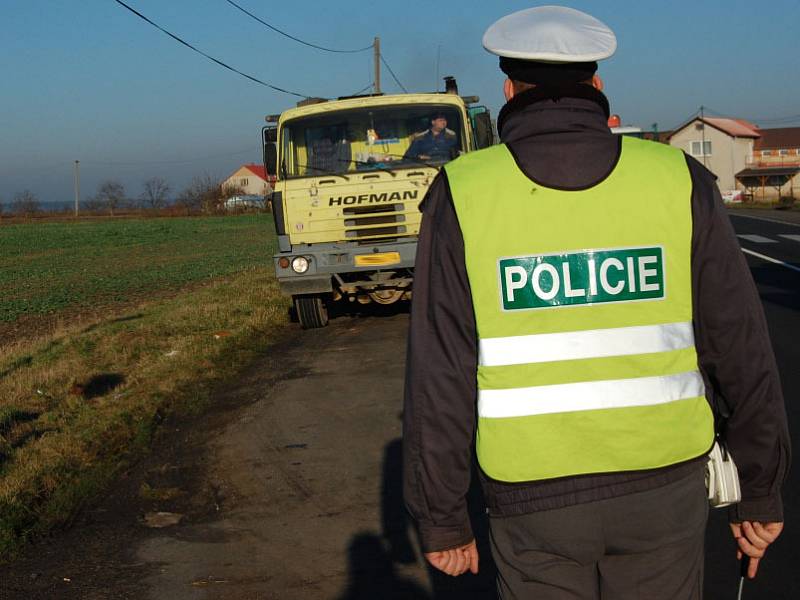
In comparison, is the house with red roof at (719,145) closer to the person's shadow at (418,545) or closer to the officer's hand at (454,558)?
the person's shadow at (418,545)

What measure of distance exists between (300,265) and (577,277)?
10.2 m

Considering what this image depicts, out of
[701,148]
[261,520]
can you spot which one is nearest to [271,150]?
[261,520]

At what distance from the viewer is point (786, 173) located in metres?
105

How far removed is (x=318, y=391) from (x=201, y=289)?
12.3 meters

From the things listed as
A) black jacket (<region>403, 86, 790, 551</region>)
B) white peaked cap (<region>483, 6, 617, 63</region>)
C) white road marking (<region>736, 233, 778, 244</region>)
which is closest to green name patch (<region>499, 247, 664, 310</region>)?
black jacket (<region>403, 86, 790, 551</region>)

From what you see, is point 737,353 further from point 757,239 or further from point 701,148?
point 701,148

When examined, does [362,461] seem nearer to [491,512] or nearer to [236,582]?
[236,582]

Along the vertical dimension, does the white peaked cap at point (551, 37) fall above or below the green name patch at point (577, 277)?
above

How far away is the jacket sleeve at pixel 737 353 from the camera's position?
2305mm

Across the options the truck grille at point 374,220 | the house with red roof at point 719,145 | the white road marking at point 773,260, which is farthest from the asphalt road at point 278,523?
the house with red roof at point 719,145

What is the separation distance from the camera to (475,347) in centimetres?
232

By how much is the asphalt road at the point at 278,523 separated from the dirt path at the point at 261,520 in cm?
1

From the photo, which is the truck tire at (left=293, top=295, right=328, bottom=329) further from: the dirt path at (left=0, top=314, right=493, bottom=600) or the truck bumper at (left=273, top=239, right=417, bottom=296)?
the dirt path at (left=0, top=314, right=493, bottom=600)

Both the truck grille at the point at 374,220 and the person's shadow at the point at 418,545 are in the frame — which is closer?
the person's shadow at the point at 418,545
